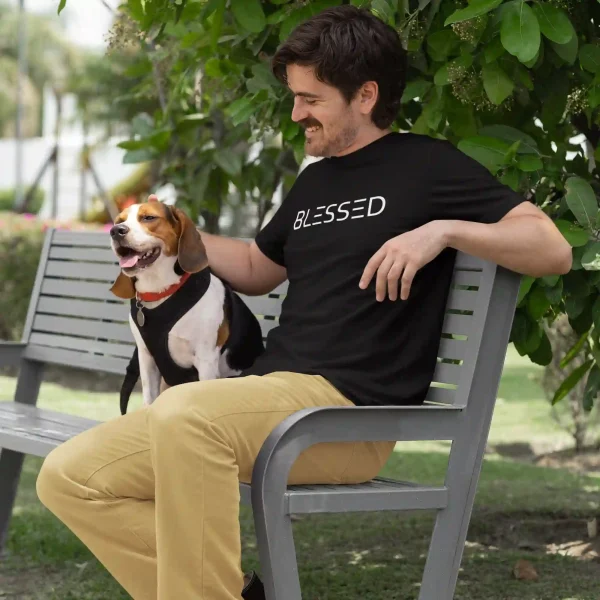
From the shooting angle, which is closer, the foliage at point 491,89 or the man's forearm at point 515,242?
the man's forearm at point 515,242

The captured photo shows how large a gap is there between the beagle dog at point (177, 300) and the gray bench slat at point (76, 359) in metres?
0.80

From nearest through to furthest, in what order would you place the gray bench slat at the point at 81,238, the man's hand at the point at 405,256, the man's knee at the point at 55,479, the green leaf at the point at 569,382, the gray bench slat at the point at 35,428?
1. the man's hand at the point at 405,256
2. the man's knee at the point at 55,479
3. the gray bench slat at the point at 35,428
4. the green leaf at the point at 569,382
5. the gray bench slat at the point at 81,238

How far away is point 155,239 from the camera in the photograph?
3832 millimetres

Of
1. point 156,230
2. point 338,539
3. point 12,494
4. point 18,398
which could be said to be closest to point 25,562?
point 12,494

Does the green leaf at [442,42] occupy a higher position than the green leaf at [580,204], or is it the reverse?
the green leaf at [442,42]

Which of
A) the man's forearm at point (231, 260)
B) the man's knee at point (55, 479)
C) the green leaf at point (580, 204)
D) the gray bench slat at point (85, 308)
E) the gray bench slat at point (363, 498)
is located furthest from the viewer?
the gray bench slat at point (85, 308)

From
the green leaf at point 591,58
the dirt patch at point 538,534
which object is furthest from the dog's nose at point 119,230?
the dirt patch at point 538,534

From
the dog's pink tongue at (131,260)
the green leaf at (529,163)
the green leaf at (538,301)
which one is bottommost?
the dog's pink tongue at (131,260)

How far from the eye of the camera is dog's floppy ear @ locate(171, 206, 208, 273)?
3.80 m

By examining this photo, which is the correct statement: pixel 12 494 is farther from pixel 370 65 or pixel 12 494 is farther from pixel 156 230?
pixel 370 65

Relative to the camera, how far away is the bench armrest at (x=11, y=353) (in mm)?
5047

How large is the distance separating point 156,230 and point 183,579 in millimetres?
1357

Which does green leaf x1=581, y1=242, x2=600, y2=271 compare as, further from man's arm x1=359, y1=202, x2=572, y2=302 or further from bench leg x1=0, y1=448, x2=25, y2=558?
bench leg x1=0, y1=448, x2=25, y2=558

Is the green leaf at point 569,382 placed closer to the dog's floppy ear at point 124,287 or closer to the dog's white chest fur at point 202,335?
the dog's white chest fur at point 202,335
